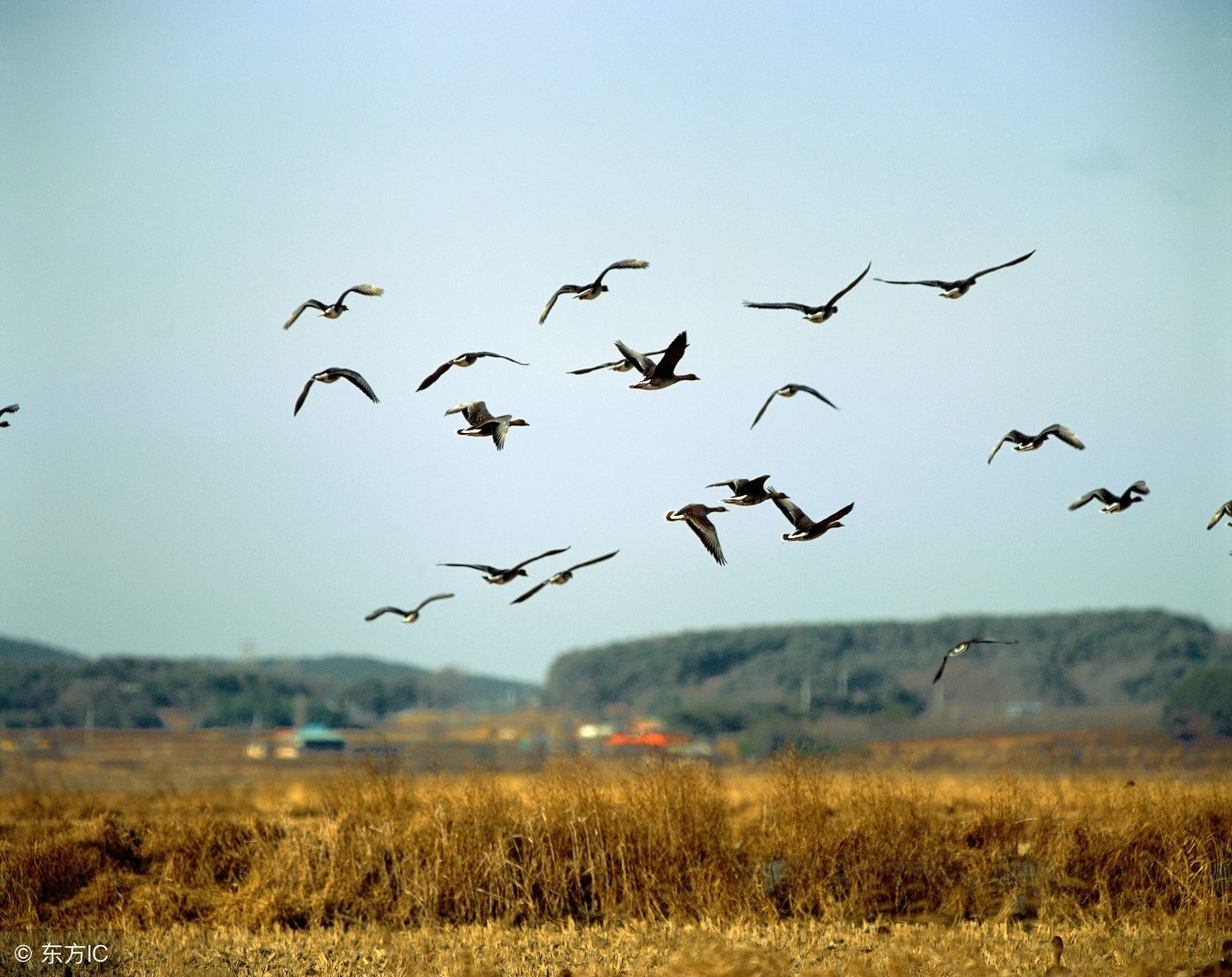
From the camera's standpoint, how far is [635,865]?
23.2 meters

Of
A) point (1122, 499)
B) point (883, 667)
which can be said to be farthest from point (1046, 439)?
point (883, 667)

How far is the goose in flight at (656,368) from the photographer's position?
54.7ft

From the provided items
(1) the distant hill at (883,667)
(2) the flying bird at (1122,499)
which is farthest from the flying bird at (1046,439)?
(1) the distant hill at (883,667)

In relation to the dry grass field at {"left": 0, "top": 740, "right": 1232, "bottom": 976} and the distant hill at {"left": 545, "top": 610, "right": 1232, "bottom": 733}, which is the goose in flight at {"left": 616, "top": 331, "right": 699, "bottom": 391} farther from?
the distant hill at {"left": 545, "top": 610, "right": 1232, "bottom": 733}

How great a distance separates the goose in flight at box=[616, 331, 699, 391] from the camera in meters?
16.7

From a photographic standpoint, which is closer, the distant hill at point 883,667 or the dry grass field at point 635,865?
the dry grass field at point 635,865

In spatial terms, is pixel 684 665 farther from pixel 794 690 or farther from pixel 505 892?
pixel 505 892

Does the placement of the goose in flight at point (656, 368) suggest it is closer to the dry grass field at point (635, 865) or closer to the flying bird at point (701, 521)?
the flying bird at point (701, 521)

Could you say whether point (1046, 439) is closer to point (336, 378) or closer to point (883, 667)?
point (336, 378)

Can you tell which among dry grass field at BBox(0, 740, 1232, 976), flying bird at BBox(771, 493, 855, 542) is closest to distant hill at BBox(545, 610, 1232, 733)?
dry grass field at BBox(0, 740, 1232, 976)

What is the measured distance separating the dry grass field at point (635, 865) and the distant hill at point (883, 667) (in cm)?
8889

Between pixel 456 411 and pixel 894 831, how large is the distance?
10.2m

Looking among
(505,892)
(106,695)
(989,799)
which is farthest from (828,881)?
(106,695)

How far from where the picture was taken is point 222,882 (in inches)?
933
